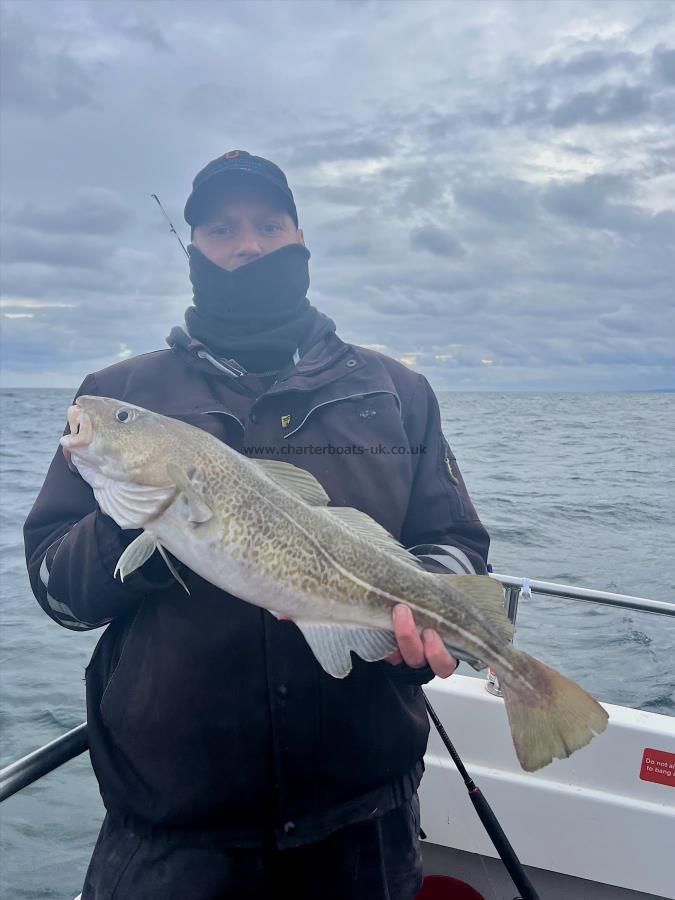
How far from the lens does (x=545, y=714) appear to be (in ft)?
7.58

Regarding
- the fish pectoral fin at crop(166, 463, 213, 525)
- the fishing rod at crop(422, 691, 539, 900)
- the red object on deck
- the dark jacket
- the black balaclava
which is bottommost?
the red object on deck

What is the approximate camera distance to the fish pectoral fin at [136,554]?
224 cm

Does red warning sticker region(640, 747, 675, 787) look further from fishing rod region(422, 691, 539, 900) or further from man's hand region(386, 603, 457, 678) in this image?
man's hand region(386, 603, 457, 678)

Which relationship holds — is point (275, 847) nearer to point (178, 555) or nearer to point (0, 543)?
point (178, 555)

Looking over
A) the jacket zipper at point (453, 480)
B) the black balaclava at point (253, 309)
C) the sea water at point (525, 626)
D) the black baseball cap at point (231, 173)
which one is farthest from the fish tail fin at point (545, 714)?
the sea water at point (525, 626)

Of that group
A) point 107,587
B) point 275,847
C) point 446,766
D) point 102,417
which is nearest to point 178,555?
point 107,587

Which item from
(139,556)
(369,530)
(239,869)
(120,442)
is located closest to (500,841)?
(239,869)

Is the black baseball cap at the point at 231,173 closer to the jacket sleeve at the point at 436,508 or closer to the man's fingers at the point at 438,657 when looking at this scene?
the jacket sleeve at the point at 436,508

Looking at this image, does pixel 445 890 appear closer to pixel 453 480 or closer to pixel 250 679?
pixel 250 679

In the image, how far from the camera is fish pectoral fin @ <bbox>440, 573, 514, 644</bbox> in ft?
8.09

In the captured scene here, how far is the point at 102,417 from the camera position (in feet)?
8.32

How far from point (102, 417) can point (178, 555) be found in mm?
624

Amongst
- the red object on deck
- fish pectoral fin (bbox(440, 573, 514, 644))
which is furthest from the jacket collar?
the red object on deck

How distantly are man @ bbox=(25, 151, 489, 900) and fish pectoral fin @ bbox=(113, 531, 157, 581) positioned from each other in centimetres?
9
